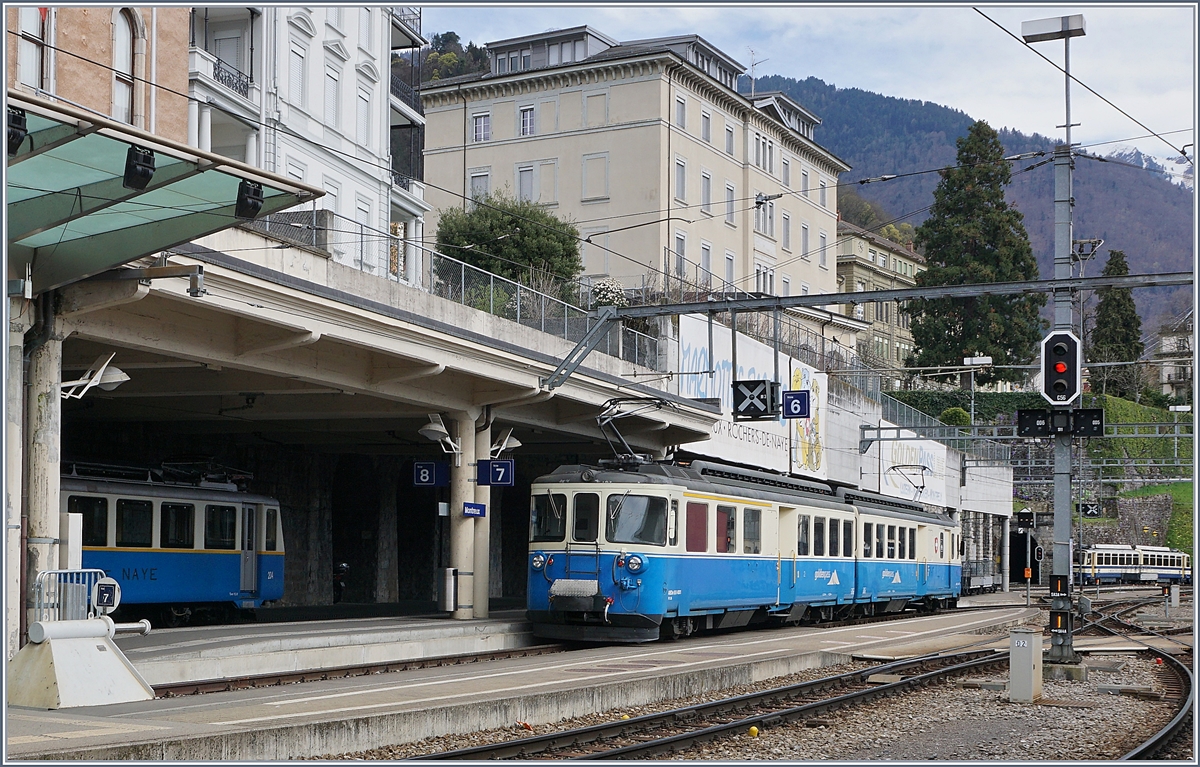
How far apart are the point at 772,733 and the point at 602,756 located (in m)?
2.55

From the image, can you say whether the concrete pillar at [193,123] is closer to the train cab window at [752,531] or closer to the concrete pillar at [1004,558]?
the train cab window at [752,531]

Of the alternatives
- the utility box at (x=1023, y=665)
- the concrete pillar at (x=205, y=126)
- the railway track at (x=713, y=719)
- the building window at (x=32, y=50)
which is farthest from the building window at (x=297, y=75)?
the utility box at (x=1023, y=665)

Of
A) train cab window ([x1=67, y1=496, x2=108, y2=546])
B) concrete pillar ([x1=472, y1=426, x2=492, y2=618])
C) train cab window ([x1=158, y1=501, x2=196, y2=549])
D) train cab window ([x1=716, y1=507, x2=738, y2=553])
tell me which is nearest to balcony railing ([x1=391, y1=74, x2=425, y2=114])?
concrete pillar ([x1=472, y1=426, x2=492, y2=618])

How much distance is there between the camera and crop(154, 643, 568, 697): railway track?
1552 centimetres

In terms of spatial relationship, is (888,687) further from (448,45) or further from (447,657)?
(448,45)

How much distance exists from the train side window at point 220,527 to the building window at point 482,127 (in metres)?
37.3

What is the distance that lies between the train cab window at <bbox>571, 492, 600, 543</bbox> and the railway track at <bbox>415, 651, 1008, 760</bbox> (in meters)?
4.97

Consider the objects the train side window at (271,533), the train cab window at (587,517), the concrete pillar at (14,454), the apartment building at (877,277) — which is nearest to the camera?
the concrete pillar at (14,454)

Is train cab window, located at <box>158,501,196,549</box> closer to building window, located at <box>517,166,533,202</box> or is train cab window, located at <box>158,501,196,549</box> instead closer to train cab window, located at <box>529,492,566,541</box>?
train cab window, located at <box>529,492,566,541</box>

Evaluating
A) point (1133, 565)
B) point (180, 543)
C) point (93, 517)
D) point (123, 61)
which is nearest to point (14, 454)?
point (93, 517)

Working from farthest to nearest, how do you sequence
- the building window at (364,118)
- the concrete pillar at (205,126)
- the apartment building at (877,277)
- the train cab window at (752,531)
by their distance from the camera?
the apartment building at (877,277), the building window at (364,118), the concrete pillar at (205,126), the train cab window at (752,531)

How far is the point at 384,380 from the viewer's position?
22.9 metres

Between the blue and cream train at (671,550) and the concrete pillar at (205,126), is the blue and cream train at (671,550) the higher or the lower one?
the lower one

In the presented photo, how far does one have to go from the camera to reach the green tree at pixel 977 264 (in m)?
73.7
